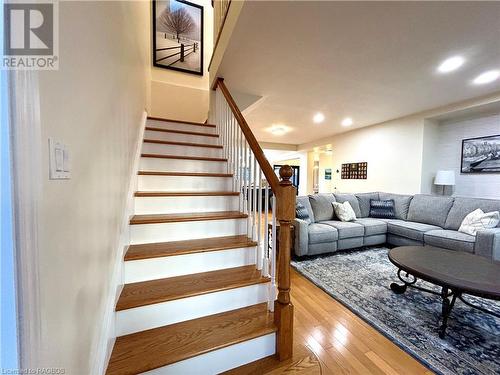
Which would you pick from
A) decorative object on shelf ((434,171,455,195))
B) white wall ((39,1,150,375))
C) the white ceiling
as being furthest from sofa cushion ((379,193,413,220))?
white wall ((39,1,150,375))

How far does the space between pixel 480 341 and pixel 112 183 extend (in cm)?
275

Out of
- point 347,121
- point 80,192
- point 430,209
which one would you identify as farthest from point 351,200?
point 80,192

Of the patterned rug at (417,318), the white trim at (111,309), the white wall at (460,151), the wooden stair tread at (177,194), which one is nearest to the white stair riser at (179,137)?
the wooden stair tread at (177,194)

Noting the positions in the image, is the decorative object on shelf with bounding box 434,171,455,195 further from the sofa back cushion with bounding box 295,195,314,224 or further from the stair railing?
the stair railing

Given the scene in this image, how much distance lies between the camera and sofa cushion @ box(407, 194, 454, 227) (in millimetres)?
3568

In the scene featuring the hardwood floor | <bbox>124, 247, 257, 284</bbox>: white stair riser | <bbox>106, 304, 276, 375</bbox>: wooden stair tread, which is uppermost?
<bbox>124, 247, 257, 284</bbox>: white stair riser

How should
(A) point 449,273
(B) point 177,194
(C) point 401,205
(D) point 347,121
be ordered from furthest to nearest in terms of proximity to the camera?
1. (D) point 347,121
2. (C) point 401,205
3. (B) point 177,194
4. (A) point 449,273

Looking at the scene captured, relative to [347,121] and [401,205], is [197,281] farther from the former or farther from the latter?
[347,121]

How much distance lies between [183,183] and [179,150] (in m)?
0.60

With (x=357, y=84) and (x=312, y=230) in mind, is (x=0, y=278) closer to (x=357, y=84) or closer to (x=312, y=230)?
(x=312, y=230)

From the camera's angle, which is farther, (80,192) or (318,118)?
(318,118)

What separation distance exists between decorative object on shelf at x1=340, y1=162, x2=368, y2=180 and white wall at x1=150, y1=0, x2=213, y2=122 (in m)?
3.80

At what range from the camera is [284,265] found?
1337 mm

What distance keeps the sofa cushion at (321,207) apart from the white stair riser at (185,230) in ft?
6.84
